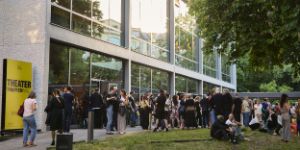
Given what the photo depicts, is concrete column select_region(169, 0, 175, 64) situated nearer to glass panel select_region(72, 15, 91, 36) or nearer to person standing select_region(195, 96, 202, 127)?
person standing select_region(195, 96, 202, 127)

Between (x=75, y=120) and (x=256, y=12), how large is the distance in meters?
9.75

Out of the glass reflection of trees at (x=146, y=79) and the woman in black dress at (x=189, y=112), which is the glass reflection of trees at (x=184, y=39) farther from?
the woman in black dress at (x=189, y=112)

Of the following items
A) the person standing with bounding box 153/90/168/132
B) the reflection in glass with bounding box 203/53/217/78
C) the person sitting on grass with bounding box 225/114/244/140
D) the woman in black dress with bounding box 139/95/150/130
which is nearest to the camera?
the person sitting on grass with bounding box 225/114/244/140

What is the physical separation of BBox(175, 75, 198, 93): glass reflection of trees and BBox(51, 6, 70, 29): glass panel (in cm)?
1649

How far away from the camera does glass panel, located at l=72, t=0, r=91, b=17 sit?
20.4m

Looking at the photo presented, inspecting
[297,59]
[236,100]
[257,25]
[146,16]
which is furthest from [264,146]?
[146,16]

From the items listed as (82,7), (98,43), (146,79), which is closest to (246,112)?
(146,79)

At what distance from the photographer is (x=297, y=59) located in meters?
13.7

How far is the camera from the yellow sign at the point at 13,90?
1545 cm

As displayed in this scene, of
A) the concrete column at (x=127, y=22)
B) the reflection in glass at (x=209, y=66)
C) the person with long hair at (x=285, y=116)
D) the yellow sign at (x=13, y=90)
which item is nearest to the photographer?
the yellow sign at (x=13, y=90)

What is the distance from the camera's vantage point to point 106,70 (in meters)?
23.3

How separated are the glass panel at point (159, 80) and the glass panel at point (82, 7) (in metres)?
9.82

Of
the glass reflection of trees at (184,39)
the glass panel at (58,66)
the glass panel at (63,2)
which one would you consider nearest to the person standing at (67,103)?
the glass panel at (58,66)

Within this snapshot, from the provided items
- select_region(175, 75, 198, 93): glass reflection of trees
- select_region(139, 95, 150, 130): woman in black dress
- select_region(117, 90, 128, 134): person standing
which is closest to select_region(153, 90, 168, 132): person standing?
select_region(139, 95, 150, 130): woman in black dress
